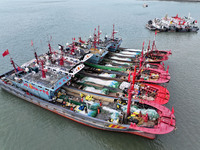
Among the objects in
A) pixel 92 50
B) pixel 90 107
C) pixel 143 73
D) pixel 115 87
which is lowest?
pixel 90 107

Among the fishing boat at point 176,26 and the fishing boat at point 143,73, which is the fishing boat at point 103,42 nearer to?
the fishing boat at point 143,73

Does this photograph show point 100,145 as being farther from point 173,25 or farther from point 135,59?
point 173,25

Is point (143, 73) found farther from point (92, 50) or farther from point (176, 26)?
point (176, 26)

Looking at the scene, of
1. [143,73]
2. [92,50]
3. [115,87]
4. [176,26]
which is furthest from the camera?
[176,26]

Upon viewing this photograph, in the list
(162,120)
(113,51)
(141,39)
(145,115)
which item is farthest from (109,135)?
(141,39)

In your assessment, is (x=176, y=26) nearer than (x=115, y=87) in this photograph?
No

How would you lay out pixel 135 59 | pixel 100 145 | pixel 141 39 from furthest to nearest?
1. pixel 141 39
2. pixel 135 59
3. pixel 100 145

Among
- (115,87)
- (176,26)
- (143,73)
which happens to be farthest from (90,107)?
(176,26)

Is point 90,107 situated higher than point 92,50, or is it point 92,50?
point 92,50
